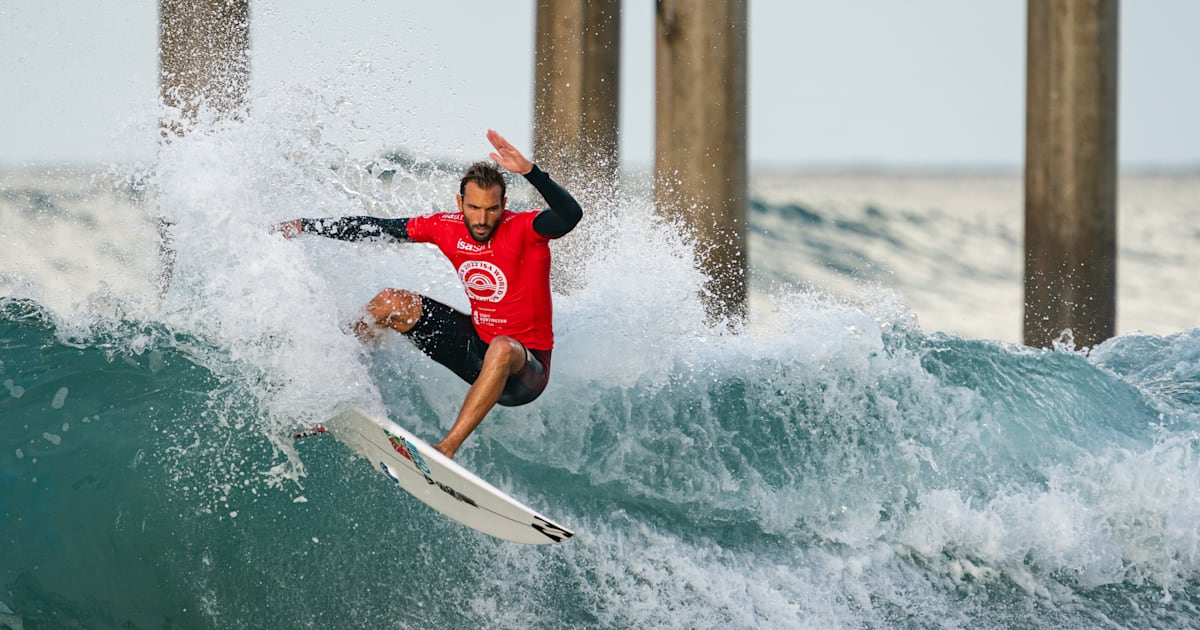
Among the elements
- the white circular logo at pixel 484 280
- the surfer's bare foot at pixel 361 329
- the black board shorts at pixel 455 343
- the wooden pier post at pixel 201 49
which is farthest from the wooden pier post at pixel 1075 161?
the wooden pier post at pixel 201 49

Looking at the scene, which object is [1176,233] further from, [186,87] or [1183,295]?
[186,87]

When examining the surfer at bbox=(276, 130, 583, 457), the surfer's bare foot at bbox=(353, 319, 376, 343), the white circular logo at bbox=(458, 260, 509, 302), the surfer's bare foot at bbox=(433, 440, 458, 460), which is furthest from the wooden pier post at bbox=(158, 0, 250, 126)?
the surfer's bare foot at bbox=(433, 440, 458, 460)

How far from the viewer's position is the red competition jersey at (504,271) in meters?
4.09

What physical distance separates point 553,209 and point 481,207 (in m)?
0.26

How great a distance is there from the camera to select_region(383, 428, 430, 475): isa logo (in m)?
3.93

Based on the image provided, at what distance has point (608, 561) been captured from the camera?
15.0ft

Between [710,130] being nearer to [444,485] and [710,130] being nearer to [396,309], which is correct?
[396,309]

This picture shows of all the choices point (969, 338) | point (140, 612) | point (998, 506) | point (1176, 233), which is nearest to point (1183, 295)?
point (1176, 233)

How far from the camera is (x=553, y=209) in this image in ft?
12.8

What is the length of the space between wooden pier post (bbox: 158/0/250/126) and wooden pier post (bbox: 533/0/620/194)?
72.4 inches

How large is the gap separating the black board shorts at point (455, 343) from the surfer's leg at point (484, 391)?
21 cm

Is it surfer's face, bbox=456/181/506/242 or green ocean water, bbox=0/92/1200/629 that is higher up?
surfer's face, bbox=456/181/506/242

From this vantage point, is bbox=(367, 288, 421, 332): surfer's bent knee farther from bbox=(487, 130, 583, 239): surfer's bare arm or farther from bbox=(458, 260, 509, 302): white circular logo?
bbox=(487, 130, 583, 239): surfer's bare arm

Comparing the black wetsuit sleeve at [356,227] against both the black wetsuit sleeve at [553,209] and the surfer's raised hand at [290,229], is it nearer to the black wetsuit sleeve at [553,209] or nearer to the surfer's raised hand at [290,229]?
the surfer's raised hand at [290,229]
